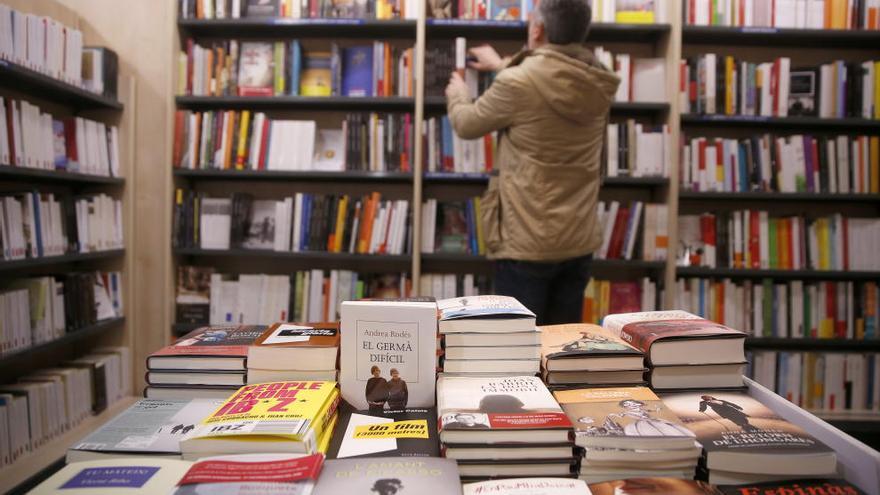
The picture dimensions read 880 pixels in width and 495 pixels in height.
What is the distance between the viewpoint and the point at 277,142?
8.85 ft

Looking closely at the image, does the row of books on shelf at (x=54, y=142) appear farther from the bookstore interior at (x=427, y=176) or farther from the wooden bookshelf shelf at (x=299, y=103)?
the wooden bookshelf shelf at (x=299, y=103)

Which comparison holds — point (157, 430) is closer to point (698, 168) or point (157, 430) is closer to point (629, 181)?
point (629, 181)

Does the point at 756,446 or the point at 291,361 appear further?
the point at 291,361

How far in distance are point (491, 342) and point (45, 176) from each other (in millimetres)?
2203

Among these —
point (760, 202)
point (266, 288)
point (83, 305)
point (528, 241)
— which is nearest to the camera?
point (528, 241)

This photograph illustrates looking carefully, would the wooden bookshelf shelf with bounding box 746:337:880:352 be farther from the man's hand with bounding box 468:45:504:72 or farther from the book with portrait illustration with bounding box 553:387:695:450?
the book with portrait illustration with bounding box 553:387:695:450

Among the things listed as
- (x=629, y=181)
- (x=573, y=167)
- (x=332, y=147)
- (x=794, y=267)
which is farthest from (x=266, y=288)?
(x=794, y=267)

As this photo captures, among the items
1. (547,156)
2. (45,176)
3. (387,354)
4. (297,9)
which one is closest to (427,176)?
(547,156)

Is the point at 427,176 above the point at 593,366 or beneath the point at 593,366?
above

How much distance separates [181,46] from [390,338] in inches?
97.4

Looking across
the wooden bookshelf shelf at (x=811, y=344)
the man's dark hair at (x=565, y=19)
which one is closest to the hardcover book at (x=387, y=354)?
the man's dark hair at (x=565, y=19)

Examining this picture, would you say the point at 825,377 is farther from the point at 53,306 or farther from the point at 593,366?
the point at 53,306

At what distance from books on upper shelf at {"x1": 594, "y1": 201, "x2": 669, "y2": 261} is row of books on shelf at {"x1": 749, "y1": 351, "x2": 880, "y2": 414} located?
779 millimetres

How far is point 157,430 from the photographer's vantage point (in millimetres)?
874
